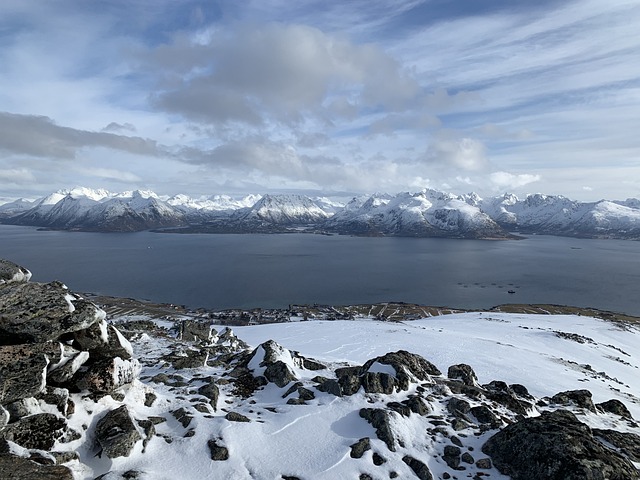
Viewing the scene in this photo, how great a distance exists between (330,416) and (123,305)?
357 feet

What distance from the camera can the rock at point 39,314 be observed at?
10.8m

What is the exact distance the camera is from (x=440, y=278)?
6181 inches

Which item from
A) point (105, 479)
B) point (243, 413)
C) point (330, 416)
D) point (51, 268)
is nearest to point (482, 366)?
point (330, 416)

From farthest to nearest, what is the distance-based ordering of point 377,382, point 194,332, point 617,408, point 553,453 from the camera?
point 194,332 < point 617,408 < point 377,382 < point 553,453

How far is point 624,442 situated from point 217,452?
13.7 metres

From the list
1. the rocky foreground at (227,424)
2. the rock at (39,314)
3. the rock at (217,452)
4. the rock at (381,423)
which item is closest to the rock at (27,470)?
the rocky foreground at (227,424)

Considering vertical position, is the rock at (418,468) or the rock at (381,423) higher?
the rock at (381,423)

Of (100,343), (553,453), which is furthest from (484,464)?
(100,343)

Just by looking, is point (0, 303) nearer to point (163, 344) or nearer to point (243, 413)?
point (243, 413)

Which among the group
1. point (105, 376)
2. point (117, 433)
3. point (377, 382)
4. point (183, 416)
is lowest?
point (377, 382)

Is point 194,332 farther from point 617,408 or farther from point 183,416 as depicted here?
point 617,408

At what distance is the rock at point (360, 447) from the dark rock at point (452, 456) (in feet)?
8.23

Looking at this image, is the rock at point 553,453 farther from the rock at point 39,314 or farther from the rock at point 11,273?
the rock at point 11,273

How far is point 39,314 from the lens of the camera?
37.1 ft
